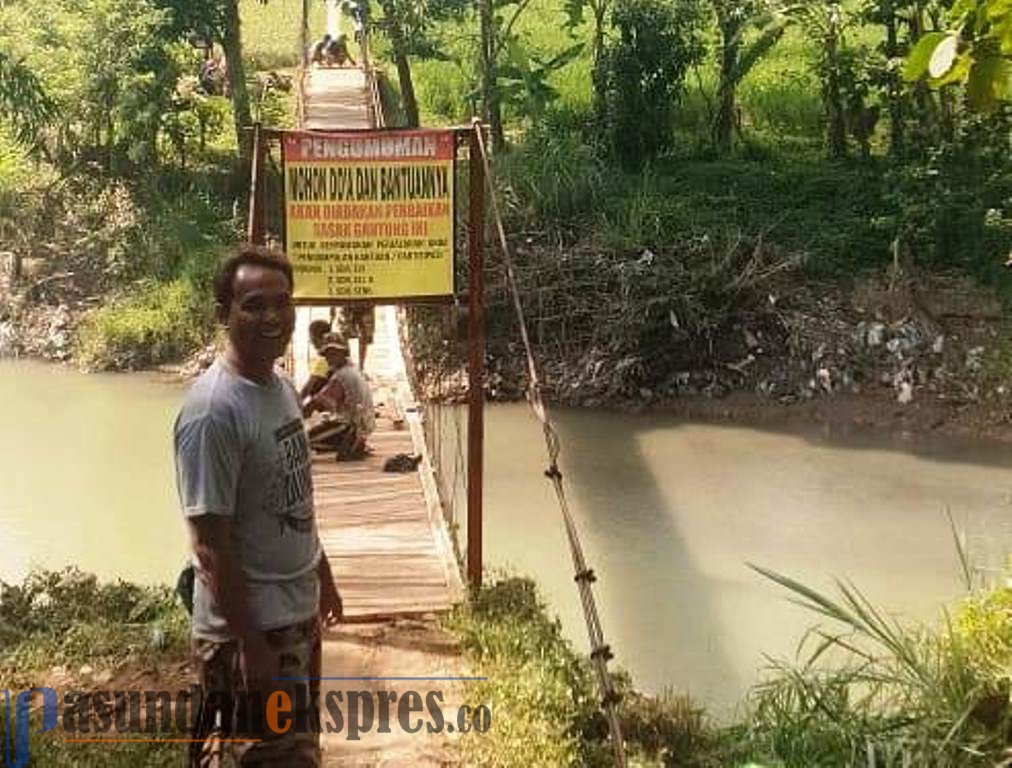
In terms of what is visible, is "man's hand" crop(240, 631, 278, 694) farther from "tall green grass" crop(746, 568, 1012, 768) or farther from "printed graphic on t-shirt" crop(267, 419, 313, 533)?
"tall green grass" crop(746, 568, 1012, 768)

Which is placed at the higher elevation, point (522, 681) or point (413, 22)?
point (413, 22)

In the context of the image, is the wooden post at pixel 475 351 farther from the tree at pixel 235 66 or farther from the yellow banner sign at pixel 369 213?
the tree at pixel 235 66

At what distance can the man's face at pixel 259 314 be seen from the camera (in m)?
2.07

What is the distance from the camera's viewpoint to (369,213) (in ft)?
12.8

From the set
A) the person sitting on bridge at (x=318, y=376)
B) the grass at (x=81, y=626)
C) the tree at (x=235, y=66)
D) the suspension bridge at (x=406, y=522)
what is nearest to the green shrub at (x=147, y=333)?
the tree at (x=235, y=66)

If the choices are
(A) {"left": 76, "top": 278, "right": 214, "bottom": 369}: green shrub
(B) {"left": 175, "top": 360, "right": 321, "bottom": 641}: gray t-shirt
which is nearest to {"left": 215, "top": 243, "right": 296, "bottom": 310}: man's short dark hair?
(B) {"left": 175, "top": 360, "right": 321, "bottom": 641}: gray t-shirt

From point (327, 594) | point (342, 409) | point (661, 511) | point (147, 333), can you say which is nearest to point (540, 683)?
point (327, 594)

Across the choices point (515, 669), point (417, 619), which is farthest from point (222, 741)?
point (417, 619)

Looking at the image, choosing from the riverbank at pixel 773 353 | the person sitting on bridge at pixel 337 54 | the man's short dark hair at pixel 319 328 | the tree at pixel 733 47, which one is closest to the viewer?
the man's short dark hair at pixel 319 328

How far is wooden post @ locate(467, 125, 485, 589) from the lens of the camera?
3.96 metres

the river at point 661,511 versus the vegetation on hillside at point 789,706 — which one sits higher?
the vegetation on hillside at point 789,706

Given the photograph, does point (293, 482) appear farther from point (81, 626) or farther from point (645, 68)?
point (645, 68)

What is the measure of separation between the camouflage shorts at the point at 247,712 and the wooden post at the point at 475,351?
6.14 ft

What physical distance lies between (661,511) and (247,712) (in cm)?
543
